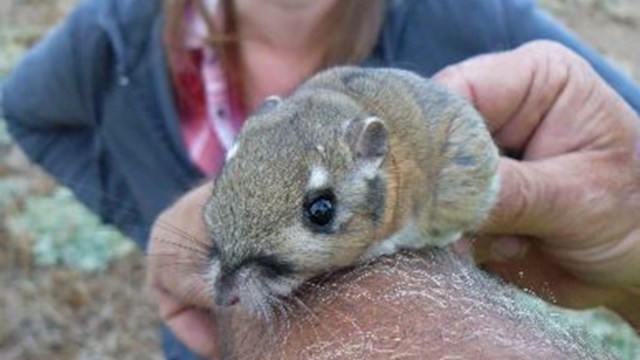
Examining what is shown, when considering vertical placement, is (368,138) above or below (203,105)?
above

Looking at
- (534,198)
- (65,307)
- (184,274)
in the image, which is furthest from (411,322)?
(65,307)

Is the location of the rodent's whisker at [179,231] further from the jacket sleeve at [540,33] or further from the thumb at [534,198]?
the jacket sleeve at [540,33]

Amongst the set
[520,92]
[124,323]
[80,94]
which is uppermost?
[520,92]

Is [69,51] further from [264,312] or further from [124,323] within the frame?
[264,312]

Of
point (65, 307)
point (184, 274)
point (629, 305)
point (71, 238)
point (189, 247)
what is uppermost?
point (189, 247)

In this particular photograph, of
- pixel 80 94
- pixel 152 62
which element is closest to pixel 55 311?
pixel 80 94

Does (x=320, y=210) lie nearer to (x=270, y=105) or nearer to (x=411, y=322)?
(x=270, y=105)
